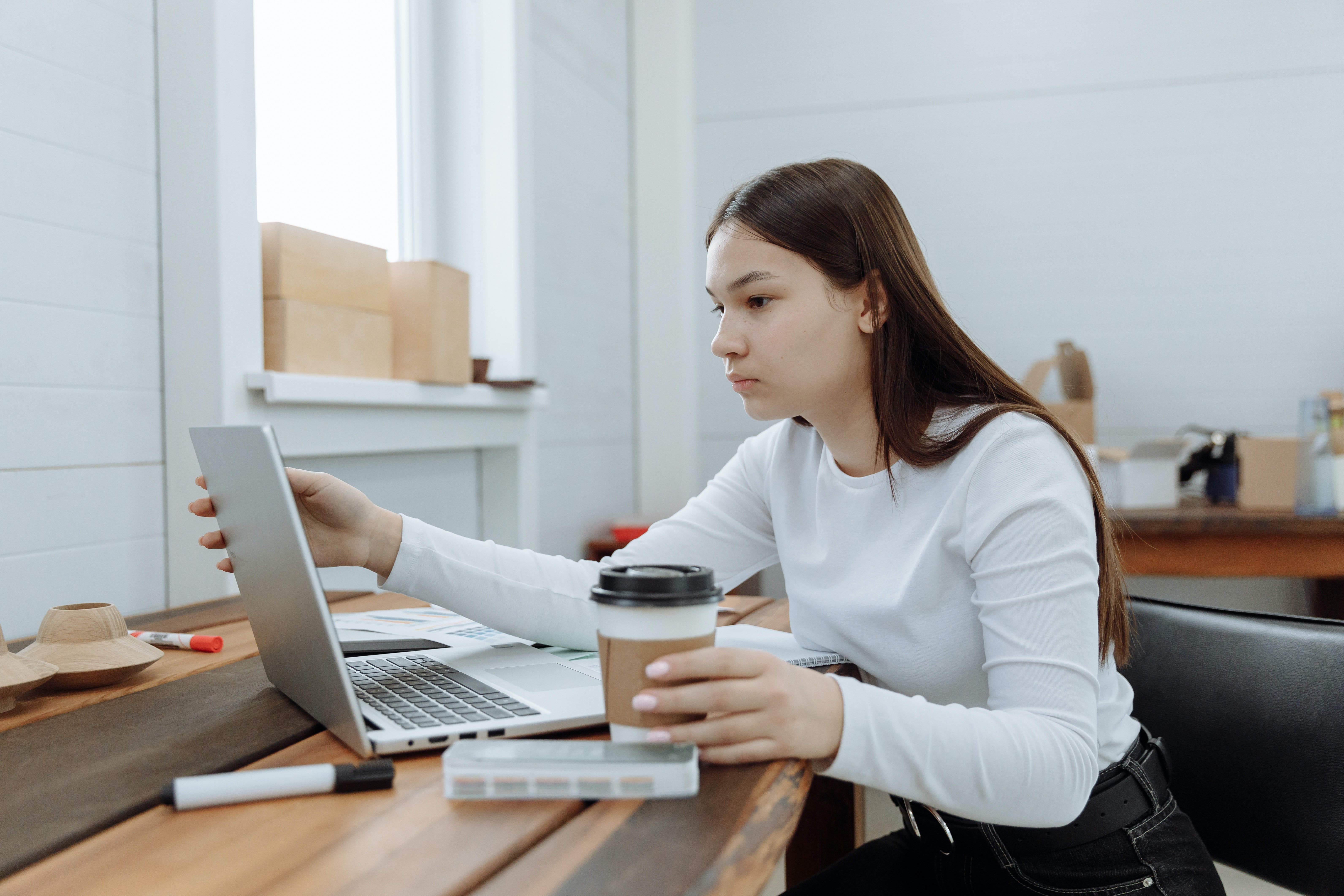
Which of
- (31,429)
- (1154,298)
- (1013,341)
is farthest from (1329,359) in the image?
(31,429)

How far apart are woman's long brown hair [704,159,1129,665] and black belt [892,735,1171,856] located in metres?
0.11

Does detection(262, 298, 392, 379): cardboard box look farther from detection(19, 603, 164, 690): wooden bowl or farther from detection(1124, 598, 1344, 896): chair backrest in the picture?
detection(1124, 598, 1344, 896): chair backrest

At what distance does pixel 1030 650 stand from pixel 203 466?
710 millimetres

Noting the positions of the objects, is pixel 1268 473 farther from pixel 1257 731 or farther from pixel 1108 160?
pixel 1257 731

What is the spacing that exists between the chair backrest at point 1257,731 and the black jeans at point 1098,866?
5 centimetres

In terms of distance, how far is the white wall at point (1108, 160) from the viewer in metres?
2.66

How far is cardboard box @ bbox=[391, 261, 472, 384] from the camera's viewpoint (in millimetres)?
1750

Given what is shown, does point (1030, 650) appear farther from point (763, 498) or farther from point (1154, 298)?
point (1154, 298)

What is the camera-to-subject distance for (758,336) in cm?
94

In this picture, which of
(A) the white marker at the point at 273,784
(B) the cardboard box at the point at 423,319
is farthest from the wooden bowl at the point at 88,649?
(B) the cardboard box at the point at 423,319

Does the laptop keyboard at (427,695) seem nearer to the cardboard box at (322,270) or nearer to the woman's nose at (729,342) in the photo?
the woman's nose at (729,342)

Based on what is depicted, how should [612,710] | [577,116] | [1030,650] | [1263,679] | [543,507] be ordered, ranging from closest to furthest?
[612,710]
[1030,650]
[1263,679]
[543,507]
[577,116]

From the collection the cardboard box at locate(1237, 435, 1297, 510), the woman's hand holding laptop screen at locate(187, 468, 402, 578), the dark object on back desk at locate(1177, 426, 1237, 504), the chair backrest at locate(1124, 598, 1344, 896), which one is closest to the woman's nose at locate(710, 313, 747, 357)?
the woman's hand holding laptop screen at locate(187, 468, 402, 578)

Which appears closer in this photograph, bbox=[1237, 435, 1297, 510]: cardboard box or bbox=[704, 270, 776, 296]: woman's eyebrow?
bbox=[704, 270, 776, 296]: woman's eyebrow
